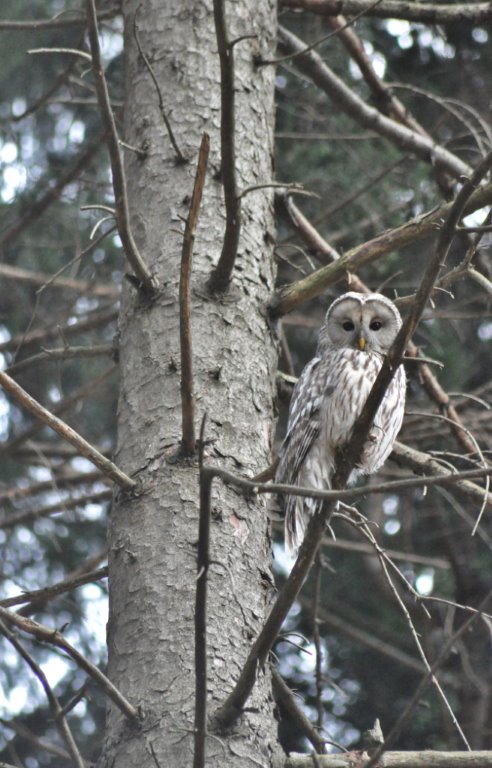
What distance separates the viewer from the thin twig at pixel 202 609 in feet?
7.05

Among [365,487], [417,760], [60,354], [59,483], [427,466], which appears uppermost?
[59,483]

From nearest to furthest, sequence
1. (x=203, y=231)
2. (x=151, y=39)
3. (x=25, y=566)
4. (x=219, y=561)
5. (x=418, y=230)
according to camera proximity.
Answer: (x=219, y=561) < (x=418, y=230) < (x=203, y=231) < (x=151, y=39) < (x=25, y=566)

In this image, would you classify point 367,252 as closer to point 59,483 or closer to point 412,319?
point 412,319

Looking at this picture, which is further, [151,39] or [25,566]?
[25,566]

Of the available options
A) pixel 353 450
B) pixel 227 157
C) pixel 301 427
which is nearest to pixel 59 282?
pixel 301 427

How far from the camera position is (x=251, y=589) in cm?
293

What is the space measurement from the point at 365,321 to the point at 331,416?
49cm

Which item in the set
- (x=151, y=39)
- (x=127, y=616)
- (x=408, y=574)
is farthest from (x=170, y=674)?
(x=408, y=574)

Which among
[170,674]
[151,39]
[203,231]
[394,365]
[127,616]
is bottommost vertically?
[170,674]

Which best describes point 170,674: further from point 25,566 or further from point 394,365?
point 25,566

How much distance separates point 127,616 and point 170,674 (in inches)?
9.0

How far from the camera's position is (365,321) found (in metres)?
4.33

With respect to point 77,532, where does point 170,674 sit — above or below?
below

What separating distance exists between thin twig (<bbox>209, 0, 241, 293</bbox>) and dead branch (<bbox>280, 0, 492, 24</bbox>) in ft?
4.98
